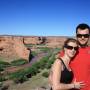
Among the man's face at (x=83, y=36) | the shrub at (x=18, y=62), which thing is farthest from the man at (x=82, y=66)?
the shrub at (x=18, y=62)

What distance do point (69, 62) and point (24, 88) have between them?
13.4m

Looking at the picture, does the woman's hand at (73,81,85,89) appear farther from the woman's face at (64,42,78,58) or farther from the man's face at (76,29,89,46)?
the man's face at (76,29,89,46)

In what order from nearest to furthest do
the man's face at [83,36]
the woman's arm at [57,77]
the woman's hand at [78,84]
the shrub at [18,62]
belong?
the woman's arm at [57,77] → the woman's hand at [78,84] → the man's face at [83,36] → the shrub at [18,62]

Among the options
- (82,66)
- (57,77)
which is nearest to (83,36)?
(82,66)

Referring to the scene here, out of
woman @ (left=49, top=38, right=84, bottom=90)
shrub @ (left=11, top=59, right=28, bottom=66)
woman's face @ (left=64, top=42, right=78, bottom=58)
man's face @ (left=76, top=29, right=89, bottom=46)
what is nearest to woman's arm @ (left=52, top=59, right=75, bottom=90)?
woman @ (left=49, top=38, right=84, bottom=90)

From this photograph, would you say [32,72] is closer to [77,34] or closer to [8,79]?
[8,79]

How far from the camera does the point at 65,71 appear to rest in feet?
13.0

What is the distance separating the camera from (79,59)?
4242 mm

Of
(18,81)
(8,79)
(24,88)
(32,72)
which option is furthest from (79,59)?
(32,72)

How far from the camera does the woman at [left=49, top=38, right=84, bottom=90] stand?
12.7 feet

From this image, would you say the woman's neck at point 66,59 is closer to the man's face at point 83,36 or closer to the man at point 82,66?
the man at point 82,66

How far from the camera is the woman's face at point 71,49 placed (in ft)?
13.6

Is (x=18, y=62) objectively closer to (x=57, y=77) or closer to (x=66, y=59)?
(x=66, y=59)

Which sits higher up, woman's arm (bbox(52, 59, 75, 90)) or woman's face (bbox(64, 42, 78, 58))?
woman's face (bbox(64, 42, 78, 58))
